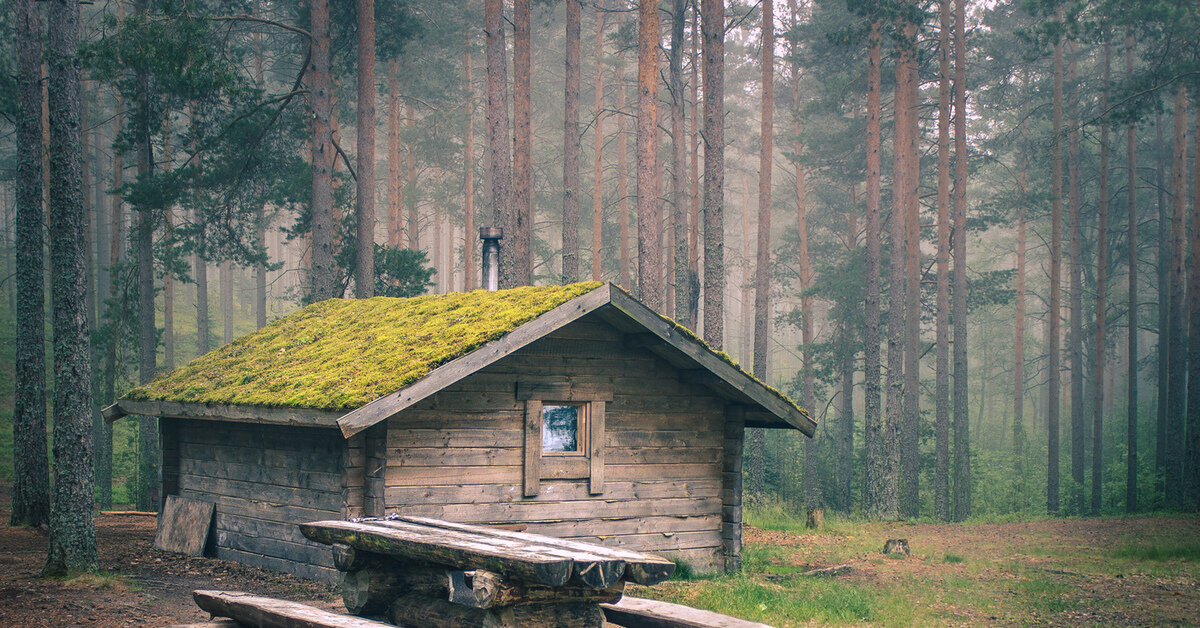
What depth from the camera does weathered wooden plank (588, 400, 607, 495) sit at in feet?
42.6

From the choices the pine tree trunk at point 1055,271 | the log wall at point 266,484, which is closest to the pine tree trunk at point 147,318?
the log wall at point 266,484

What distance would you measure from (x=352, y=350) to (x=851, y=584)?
25.2 feet

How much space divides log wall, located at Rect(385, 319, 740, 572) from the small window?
192 mm

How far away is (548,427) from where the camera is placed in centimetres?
1290

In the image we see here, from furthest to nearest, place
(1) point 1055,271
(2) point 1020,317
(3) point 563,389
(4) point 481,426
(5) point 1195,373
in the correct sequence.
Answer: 1. (2) point 1020,317
2. (1) point 1055,271
3. (5) point 1195,373
4. (3) point 563,389
5. (4) point 481,426

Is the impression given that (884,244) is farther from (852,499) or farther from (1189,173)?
(1189,173)

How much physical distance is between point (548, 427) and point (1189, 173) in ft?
102

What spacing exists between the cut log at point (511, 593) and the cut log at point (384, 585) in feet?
3.90

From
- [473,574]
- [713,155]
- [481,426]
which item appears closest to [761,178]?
[713,155]

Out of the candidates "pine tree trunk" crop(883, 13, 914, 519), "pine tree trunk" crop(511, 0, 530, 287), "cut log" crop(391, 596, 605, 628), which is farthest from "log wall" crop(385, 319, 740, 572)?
"pine tree trunk" crop(883, 13, 914, 519)

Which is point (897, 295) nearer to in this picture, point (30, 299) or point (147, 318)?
point (147, 318)

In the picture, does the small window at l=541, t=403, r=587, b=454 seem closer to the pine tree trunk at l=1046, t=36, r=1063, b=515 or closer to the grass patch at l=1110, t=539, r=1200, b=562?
the grass patch at l=1110, t=539, r=1200, b=562

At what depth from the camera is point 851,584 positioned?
13.2 m

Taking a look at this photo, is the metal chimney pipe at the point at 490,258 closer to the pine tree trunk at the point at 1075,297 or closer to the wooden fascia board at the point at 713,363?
the wooden fascia board at the point at 713,363
